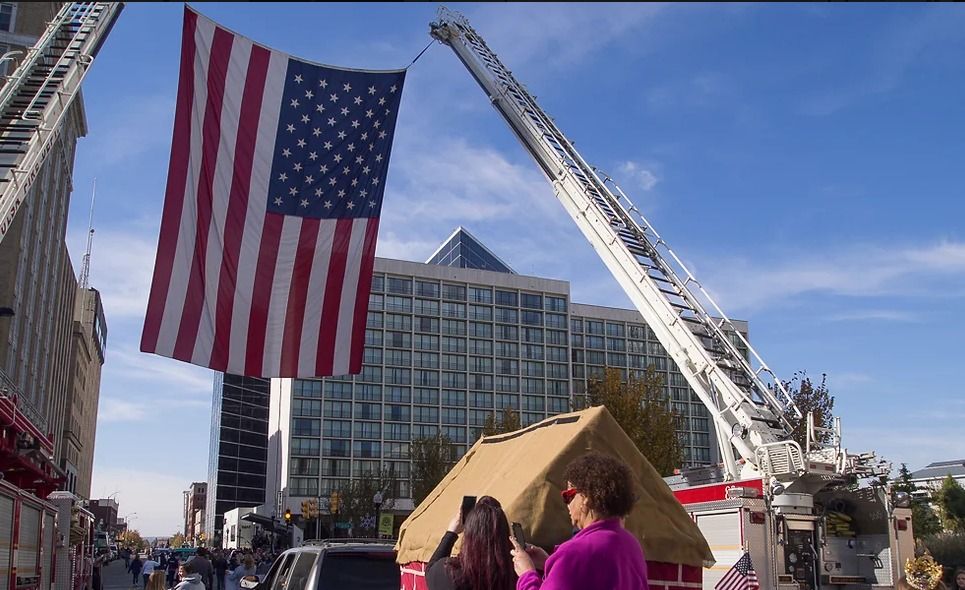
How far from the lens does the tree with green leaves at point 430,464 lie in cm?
5231

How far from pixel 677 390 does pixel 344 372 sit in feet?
Answer: 329

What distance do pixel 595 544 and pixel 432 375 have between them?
9273 cm

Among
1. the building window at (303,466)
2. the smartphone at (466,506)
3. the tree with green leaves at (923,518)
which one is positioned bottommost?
the tree with green leaves at (923,518)

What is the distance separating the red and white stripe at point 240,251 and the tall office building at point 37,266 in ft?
86.3

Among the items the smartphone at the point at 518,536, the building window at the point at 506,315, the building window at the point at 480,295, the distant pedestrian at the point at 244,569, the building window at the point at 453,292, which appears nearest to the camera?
the smartphone at the point at 518,536

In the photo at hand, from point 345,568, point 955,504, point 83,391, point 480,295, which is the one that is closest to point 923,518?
point 955,504

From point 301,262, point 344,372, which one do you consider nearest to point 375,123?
point 301,262

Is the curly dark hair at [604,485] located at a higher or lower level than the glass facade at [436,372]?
lower

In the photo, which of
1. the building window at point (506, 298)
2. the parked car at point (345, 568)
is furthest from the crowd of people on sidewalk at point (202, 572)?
the building window at point (506, 298)

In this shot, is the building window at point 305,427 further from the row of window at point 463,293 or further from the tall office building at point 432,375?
the row of window at point 463,293

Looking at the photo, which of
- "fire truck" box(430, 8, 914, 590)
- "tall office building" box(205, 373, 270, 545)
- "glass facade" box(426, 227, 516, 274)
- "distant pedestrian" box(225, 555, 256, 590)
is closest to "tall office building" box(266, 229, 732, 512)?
"tall office building" box(205, 373, 270, 545)

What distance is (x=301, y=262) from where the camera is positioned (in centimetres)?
1059

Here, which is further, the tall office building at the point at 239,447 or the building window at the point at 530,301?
the tall office building at the point at 239,447

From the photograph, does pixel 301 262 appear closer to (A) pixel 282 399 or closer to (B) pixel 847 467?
(B) pixel 847 467
